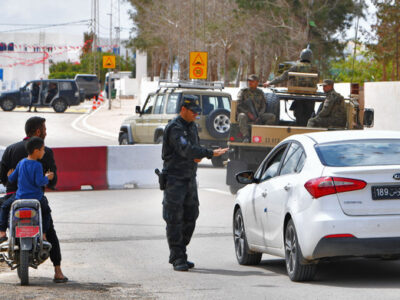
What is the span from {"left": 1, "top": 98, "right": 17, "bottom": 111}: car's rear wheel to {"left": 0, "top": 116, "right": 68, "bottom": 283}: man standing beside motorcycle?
50.4 metres

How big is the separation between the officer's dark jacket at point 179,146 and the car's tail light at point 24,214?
6.46ft

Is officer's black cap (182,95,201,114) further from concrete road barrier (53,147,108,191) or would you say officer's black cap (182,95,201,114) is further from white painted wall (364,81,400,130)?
white painted wall (364,81,400,130)

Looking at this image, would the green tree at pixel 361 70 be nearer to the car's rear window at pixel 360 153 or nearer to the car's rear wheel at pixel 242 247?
the car's rear wheel at pixel 242 247

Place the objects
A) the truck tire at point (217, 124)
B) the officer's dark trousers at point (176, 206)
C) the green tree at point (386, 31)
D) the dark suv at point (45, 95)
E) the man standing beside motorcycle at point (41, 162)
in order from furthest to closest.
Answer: the dark suv at point (45, 95), the green tree at point (386, 31), the truck tire at point (217, 124), the officer's dark trousers at point (176, 206), the man standing beside motorcycle at point (41, 162)

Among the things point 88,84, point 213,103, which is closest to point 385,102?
point 213,103

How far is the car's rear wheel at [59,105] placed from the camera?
190 feet

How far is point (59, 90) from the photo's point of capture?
57.3 m

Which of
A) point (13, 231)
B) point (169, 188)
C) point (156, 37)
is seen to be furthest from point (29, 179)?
point (156, 37)

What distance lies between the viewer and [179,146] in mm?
9836

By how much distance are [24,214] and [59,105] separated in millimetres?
50367

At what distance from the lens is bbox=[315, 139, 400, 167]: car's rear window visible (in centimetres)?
835

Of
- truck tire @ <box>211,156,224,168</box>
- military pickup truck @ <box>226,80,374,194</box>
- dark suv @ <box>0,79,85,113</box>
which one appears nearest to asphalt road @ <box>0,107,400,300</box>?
military pickup truck @ <box>226,80,374,194</box>

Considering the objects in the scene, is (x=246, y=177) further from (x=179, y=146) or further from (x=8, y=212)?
(x=8, y=212)

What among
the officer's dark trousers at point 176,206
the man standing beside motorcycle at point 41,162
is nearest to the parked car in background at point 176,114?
the officer's dark trousers at point 176,206
